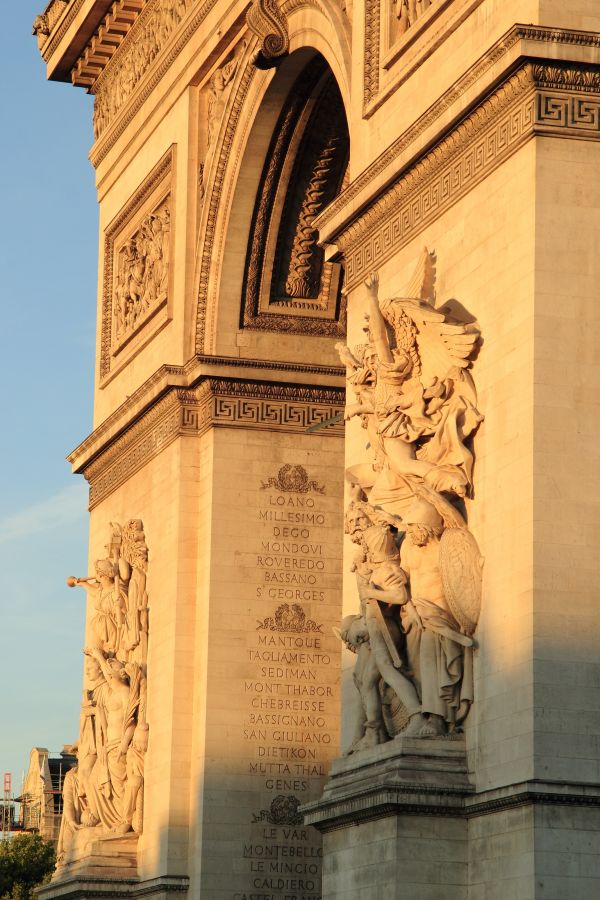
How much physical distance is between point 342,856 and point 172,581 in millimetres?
7518

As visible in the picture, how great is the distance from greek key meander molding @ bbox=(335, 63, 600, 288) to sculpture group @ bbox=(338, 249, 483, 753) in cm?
60

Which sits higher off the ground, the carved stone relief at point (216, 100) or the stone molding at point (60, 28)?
the stone molding at point (60, 28)

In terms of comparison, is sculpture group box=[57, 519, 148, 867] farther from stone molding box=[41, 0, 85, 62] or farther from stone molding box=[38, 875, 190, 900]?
stone molding box=[41, 0, 85, 62]

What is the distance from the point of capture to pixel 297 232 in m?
→ 25.1

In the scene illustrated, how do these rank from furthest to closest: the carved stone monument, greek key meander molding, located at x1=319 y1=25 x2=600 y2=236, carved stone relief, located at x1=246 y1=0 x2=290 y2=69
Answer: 1. carved stone relief, located at x1=246 y1=0 x2=290 y2=69
2. greek key meander molding, located at x1=319 y1=25 x2=600 y2=236
3. the carved stone monument

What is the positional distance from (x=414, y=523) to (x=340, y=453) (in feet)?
27.1

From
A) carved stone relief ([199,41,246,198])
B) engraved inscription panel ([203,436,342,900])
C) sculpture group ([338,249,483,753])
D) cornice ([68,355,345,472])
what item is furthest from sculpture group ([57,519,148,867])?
sculpture group ([338,249,483,753])

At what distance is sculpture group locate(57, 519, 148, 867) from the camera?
2511 centimetres

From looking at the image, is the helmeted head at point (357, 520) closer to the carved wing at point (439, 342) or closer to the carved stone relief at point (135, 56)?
the carved wing at point (439, 342)

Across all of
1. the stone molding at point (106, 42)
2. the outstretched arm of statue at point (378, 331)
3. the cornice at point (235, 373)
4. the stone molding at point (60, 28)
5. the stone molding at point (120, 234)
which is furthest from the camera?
the stone molding at point (60, 28)

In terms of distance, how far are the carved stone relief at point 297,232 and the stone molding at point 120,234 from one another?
170cm

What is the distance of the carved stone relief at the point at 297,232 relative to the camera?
80.1 feet

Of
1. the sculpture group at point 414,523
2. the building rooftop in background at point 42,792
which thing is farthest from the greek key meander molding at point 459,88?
the building rooftop in background at point 42,792

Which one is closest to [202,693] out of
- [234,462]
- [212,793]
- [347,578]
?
[212,793]
